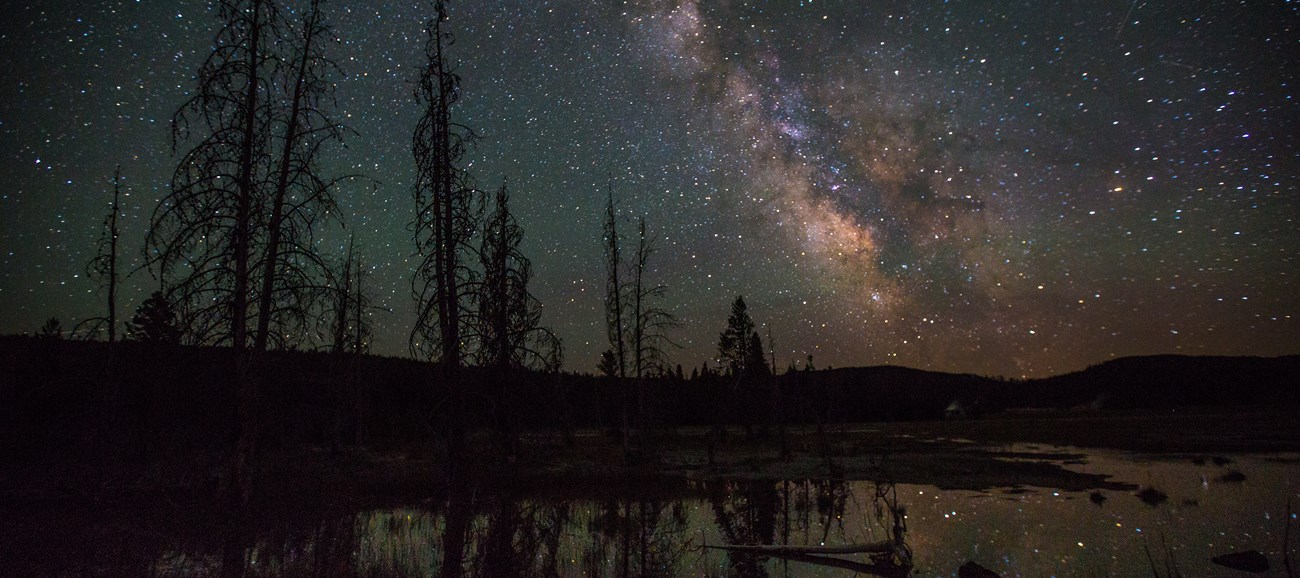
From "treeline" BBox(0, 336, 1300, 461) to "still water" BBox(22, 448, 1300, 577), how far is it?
2.16 metres

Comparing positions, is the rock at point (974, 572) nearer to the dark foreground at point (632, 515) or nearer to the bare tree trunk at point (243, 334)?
the dark foreground at point (632, 515)

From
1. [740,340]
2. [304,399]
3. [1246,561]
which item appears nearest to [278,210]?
[304,399]

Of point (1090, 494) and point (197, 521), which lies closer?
point (197, 521)

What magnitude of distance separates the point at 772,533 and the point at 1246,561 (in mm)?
8263

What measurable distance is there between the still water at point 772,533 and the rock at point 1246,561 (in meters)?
0.22

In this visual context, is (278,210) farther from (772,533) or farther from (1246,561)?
(1246,561)

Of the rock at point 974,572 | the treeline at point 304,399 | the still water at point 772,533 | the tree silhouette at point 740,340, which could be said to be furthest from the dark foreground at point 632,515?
the tree silhouette at point 740,340

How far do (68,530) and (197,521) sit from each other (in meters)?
2.37

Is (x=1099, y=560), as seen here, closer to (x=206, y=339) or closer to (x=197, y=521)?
(x=206, y=339)

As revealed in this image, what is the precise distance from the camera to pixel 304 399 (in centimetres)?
1878

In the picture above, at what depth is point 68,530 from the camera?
14.0 metres

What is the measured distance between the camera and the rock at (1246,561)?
1087 cm

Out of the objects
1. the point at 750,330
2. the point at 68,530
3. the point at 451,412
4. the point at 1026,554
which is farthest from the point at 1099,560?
the point at 750,330

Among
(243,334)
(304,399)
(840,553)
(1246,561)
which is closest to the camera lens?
(243,334)
